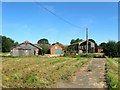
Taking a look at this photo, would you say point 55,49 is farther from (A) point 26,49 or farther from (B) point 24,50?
(B) point 24,50

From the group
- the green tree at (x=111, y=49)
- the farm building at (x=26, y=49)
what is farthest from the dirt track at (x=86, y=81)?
the farm building at (x=26, y=49)

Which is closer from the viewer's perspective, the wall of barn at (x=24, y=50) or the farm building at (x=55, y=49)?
the wall of barn at (x=24, y=50)

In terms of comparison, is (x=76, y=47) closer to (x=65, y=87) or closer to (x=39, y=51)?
(x=39, y=51)

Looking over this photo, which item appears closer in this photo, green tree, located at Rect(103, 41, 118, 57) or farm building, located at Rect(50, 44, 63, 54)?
green tree, located at Rect(103, 41, 118, 57)

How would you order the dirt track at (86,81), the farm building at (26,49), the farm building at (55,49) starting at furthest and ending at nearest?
the farm building at (55,49) < the farm building at (26,49) < the dirt track at (86,81)

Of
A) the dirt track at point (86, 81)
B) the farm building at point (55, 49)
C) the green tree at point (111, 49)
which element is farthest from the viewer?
the farm building at point (55, 49)

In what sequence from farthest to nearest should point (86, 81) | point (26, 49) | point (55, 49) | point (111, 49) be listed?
point (55, 49)
point (26, 49)
point (111, 49)
point (86, 81)

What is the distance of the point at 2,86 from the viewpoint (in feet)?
37.2

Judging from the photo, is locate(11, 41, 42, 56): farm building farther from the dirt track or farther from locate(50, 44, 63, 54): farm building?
the dirt track

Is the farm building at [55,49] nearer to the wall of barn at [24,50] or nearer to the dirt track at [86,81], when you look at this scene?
the wall of barn at [24,50]

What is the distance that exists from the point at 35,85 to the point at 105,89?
2.87 metres

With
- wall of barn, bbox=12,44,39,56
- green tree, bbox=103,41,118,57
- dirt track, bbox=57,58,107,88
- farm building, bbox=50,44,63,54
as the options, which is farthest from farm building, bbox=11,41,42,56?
dirt track, bbox=57,58,107,88

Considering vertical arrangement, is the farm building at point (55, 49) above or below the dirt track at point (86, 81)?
above

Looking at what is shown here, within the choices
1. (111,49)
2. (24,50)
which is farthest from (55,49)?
(111,49)
